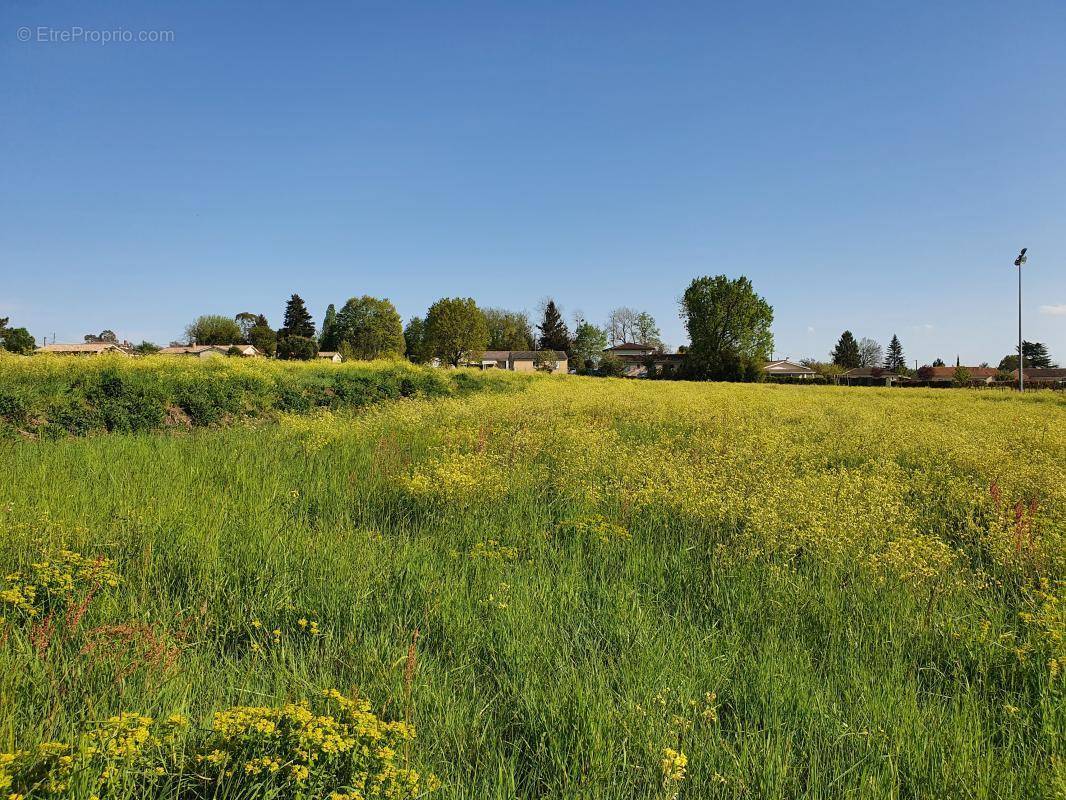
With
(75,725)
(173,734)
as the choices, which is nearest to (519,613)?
(173,734)

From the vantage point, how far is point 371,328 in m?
78.6

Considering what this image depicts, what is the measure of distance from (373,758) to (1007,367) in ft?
428

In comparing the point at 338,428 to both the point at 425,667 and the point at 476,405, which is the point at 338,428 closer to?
the point at 476,405

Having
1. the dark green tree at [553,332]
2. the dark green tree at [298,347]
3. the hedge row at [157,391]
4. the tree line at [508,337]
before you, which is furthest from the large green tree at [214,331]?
the hedge row at [157,391]

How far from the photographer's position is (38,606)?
3512 mm

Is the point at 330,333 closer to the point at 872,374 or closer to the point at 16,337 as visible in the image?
the point at 16,337

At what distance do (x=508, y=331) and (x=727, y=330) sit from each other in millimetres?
48716

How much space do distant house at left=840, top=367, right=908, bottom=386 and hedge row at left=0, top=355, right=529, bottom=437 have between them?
287 feet

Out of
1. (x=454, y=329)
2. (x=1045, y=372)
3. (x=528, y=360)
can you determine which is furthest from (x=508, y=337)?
(x=1045, y=372)

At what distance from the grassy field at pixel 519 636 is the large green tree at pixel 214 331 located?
103442 millimetres

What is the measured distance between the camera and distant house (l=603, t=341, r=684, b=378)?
8807 cm

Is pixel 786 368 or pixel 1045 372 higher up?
pixel 786 368

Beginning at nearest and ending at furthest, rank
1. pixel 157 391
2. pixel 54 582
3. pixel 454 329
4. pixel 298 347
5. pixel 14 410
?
pixel 54 582
pixel 14 410
pixel 157 391
pixel 454 329
pixel 298 347

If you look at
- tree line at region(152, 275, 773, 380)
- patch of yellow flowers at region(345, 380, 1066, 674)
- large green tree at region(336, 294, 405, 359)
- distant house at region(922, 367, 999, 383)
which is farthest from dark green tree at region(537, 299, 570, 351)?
patch of yellow flowers at region(345, 380, 1066, 674)
